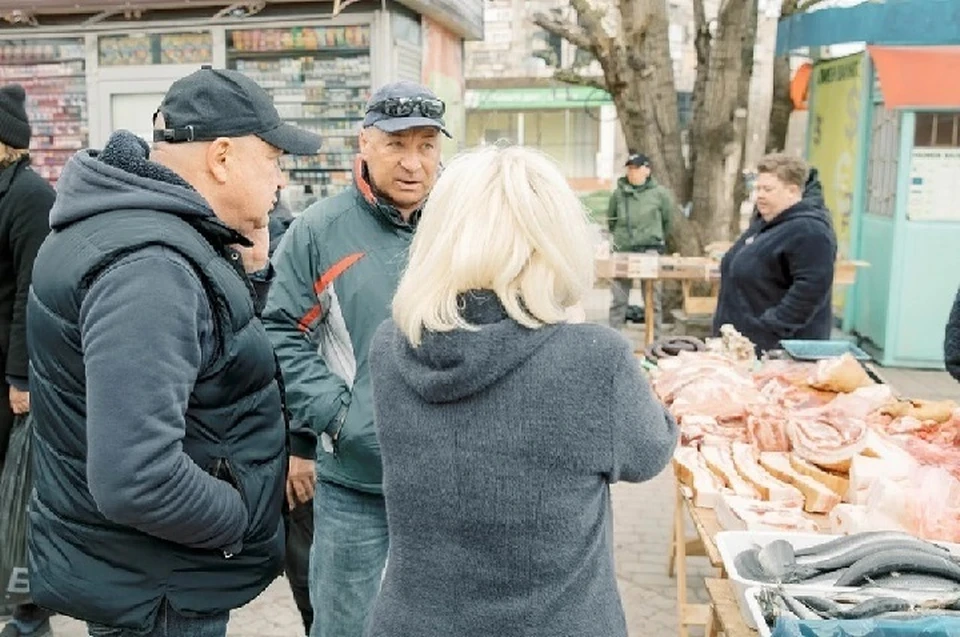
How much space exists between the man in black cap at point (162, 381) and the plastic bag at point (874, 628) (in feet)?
3.77

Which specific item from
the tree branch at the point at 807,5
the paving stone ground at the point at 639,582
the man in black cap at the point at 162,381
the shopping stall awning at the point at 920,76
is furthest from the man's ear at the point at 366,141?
the tree branch at the point at 807,5

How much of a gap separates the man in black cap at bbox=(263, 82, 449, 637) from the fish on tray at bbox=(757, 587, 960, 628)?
4.04ft

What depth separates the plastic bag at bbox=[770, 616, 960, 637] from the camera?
6.11 feet

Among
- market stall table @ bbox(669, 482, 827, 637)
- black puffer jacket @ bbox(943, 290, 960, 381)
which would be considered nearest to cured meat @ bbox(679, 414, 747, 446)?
market stall table @ bbox(669, 482, 827, 637)

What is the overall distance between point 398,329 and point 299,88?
695cm

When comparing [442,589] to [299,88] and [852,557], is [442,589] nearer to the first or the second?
Answer: [852,557]

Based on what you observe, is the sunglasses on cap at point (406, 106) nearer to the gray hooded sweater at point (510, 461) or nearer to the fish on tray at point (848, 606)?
the gray hooded sweater at point (510, 461)

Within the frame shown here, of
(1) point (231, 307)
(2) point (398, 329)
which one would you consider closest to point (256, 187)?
(1) point (231, 307)

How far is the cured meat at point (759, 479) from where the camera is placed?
3.10 meters

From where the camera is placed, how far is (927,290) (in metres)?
9.14

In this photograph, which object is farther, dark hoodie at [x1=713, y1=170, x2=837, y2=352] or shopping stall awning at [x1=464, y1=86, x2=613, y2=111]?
shopping stall awning at [x1=464, y1=86, x2=613, y2=111]

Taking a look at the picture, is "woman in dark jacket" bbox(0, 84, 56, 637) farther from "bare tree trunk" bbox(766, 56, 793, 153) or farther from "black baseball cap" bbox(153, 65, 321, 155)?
"bare tree trunk" bbox(766, 56, 793, 153)

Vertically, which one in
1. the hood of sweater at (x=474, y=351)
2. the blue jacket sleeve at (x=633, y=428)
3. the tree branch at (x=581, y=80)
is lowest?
the blue jacket sleeve at (x=633, y=428)

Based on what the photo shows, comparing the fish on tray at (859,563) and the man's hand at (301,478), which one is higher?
the fish on tray at (859,563)
